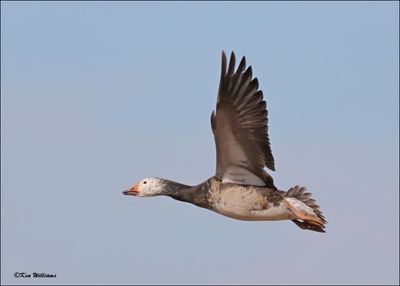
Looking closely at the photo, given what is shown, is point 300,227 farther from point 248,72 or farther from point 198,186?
point 248,72

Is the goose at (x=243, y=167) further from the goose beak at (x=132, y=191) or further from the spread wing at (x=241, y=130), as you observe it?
the goose beak at (x=132, y=191)

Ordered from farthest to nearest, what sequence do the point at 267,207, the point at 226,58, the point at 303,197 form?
the point at 303,197 → the point at 267,207 → the point at 226,58

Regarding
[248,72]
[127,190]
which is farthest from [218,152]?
[127,190]

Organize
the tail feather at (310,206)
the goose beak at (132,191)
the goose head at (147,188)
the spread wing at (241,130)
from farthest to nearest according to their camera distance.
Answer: the goose beak at (132,191)
the goose head at (147,188)
the tail feather at (310,206)
the spread wing at (241,130)

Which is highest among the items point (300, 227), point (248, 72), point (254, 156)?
point (248, 72)

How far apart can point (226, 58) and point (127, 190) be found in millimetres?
3309

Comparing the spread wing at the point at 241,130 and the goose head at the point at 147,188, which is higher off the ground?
the spread wing at the point at 241,130

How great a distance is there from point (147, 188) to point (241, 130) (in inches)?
90.0

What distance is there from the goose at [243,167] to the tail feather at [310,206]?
1 cm

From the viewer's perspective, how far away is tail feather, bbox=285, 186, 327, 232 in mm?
13426

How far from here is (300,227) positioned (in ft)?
45.5

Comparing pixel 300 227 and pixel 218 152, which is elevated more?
pixel 218 152

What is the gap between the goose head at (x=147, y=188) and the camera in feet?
46.7

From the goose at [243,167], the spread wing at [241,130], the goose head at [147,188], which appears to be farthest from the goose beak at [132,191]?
the spread wing at [241,130]
